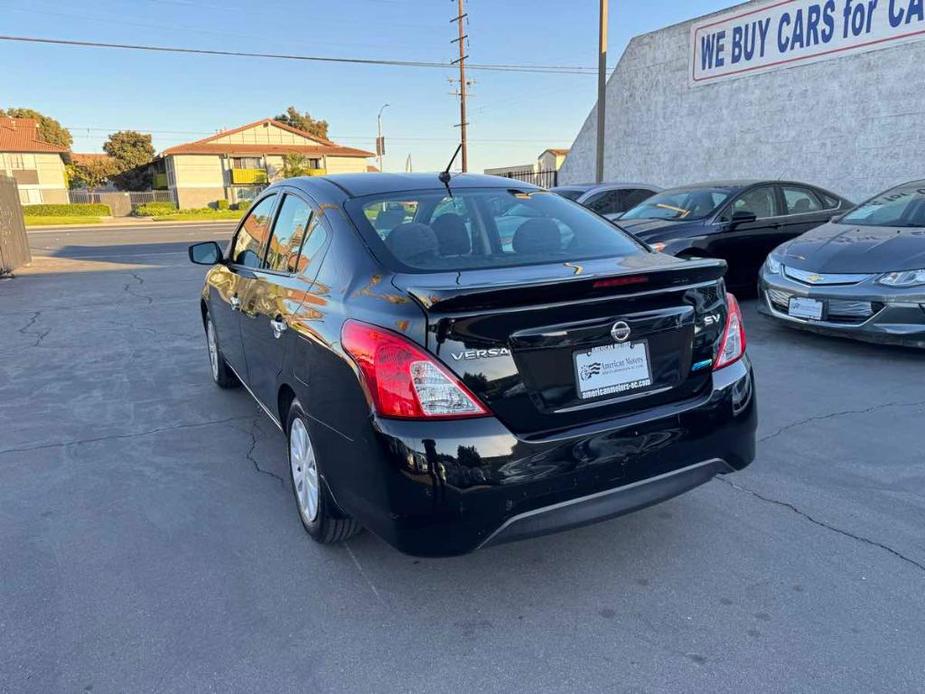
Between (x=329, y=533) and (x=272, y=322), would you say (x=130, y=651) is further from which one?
(x=272, y=322)

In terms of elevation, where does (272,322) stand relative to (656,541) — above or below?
above

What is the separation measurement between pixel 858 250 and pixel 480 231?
429cm

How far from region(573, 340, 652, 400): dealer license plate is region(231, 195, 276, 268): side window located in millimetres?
2262

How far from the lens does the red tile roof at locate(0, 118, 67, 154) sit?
54.9m

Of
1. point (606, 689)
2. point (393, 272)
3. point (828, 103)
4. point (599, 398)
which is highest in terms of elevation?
point (828, 103)

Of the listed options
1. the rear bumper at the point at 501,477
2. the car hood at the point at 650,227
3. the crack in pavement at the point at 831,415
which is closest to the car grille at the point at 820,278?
the crack in pavement at the point at 831,415

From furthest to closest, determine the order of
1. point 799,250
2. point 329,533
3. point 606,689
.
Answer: point 799,250 → point 329,533 → point 606,689

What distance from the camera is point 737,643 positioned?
2.30 metres

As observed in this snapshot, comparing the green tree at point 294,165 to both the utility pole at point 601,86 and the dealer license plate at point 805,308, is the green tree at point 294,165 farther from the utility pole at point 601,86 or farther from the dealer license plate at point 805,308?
the dealer license plate at point 805,308

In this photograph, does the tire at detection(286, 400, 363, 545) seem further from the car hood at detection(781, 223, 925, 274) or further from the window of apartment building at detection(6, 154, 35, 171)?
the window of apartment building at detection(6, 154, 35, 171)

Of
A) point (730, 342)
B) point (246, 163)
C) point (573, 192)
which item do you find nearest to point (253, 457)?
point (730, 342)

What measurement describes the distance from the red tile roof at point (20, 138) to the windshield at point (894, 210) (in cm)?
6387

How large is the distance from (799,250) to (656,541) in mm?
4435

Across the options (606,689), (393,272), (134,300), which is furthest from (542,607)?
(134,300)
